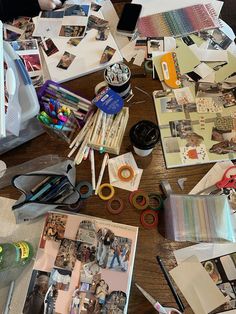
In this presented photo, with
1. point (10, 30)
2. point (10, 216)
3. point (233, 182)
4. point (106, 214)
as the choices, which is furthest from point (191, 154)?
point (10, 30)

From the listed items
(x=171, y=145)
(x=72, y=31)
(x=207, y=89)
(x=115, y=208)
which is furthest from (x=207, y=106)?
(x=72, y=31)

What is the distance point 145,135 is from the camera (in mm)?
731

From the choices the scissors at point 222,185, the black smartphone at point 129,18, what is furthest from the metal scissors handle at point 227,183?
the black smartphone at point 129,18

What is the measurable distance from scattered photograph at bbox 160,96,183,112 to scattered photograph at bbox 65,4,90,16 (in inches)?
16.5

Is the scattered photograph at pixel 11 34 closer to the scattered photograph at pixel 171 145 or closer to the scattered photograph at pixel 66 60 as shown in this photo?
the scattered photograph at pixel 66 60

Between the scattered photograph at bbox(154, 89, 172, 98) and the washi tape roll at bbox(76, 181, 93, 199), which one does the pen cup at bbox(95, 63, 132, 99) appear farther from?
the washi tape roll at bbox(76, 181, 93, 199)

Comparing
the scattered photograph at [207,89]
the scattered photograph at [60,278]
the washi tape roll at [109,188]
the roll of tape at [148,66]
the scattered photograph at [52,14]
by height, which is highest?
the scattered photograph at [52,14]

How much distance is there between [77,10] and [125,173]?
60 cm

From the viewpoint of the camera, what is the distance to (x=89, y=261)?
2.27ft

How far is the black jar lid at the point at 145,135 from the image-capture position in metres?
0.73

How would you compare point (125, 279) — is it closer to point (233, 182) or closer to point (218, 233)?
point (218, 233)

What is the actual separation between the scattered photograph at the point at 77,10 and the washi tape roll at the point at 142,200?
25.2 inches

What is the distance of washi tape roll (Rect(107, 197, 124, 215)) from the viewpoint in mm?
747

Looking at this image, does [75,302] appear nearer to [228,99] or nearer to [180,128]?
[180,128]
